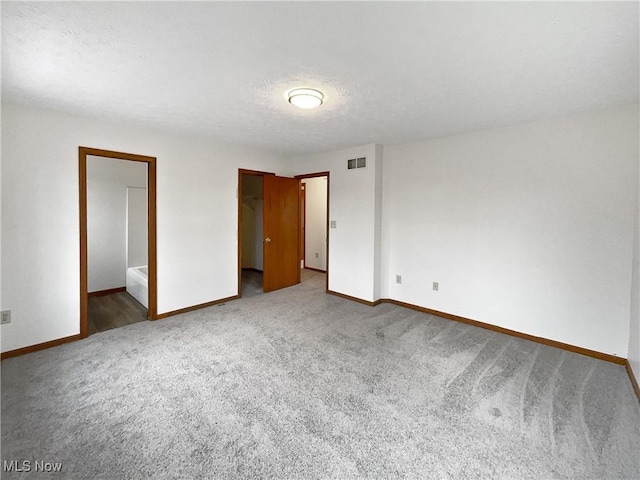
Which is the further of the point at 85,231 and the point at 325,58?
the point at 85,231

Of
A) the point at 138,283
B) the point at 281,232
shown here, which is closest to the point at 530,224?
the point at 281,232

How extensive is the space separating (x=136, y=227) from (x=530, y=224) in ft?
19.4

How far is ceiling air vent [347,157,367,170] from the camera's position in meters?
4.35

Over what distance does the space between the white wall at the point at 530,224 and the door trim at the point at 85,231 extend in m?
3.37

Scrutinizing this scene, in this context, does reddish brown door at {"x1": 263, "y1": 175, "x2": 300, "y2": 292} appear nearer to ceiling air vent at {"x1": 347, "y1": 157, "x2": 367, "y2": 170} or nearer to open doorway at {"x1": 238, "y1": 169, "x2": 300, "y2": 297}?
open doorway at {"x1": 238, "y1": 169, "x2": 300, "y2": 297}

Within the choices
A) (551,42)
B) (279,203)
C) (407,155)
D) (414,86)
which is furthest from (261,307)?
(551,42)

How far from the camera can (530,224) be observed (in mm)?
3152

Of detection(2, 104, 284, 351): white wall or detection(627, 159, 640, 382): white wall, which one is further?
detection(2, 104, 284, 351): white wall

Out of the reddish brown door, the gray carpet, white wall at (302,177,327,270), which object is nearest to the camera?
the gray carpet

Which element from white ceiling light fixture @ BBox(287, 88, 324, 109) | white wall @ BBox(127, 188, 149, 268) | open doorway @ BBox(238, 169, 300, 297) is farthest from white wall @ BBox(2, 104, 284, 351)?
white ceiling light fixture @ BBox(287, 88, 324, 109)

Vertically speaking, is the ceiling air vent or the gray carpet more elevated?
the ceiling air vent

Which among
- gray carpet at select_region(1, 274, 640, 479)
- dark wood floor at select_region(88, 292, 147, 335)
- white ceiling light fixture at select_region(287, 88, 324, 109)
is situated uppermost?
white ceiling light fixture at select_region(287, 88, 324, 109)

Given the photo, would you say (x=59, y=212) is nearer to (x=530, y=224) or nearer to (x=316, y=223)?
(x=316, y=223)

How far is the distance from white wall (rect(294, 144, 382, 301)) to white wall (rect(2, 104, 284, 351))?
202 cm
